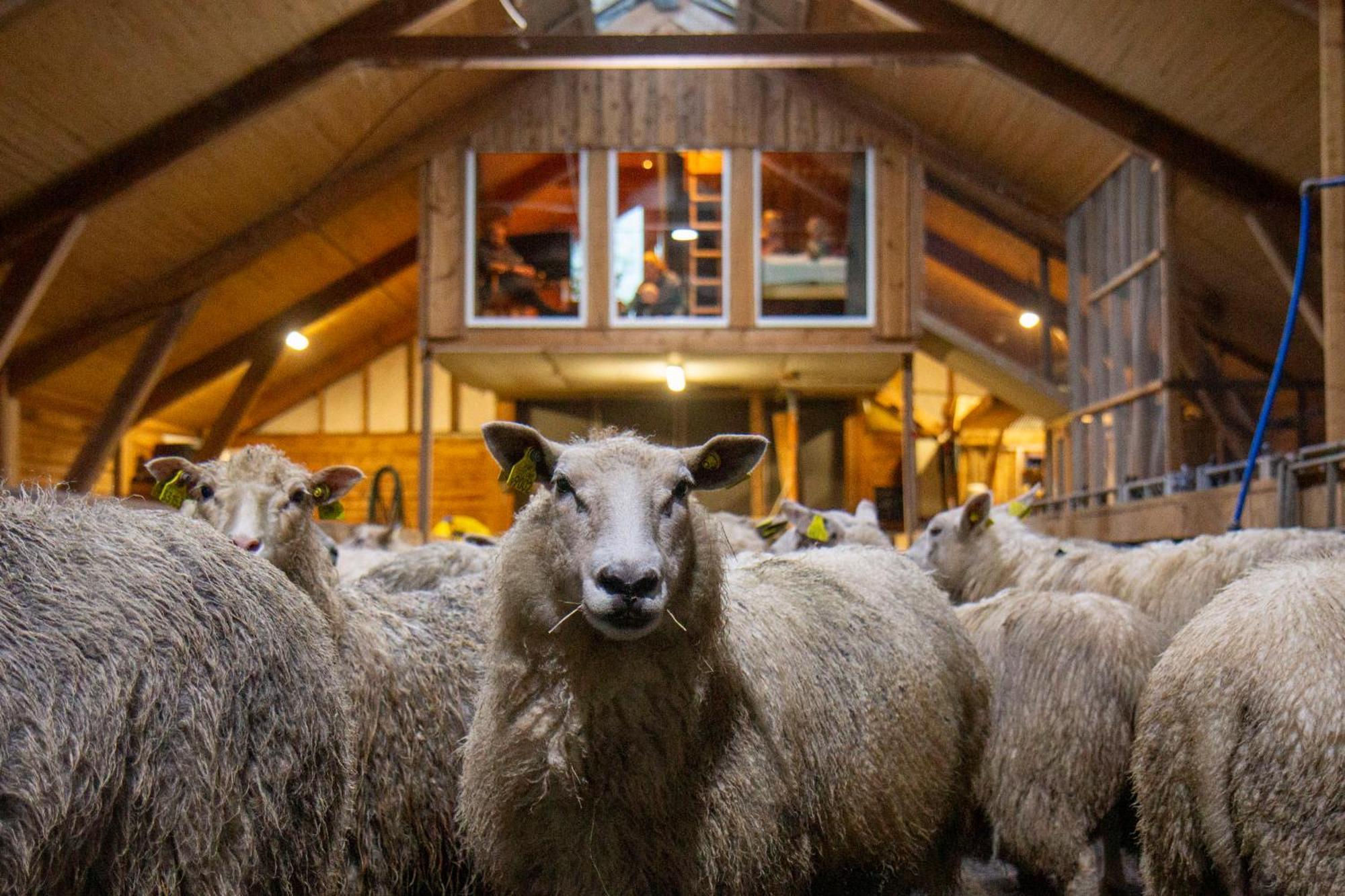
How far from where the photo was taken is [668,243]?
14.6 meters

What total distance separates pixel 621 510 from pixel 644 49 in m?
10.2

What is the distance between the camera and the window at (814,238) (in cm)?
1447

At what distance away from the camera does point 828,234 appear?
14.8 m

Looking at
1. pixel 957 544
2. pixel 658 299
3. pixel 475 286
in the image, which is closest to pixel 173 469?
pixel 957 544

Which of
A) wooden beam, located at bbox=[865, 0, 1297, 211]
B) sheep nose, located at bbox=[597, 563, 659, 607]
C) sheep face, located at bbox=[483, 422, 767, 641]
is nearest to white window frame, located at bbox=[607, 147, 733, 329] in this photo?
wooden beam, located at bbox=[865, 0, 1297, 211]

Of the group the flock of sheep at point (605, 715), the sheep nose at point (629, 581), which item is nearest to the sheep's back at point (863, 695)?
the flock of sheep at point (605, 715)

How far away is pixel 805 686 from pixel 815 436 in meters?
12.7

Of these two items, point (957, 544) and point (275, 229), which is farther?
point (275, 229)

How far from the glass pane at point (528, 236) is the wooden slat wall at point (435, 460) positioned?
6819mm

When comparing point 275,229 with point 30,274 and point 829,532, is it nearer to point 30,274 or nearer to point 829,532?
point 30,274

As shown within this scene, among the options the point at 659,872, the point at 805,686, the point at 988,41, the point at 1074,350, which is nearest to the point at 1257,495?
the point at 805,686

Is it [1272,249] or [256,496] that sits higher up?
[1272,249]

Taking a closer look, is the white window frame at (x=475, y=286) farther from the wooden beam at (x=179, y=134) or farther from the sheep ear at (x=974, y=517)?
the sheep ear at (x=974, y=517)

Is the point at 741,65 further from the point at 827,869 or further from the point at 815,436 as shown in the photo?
the point at 827,869
